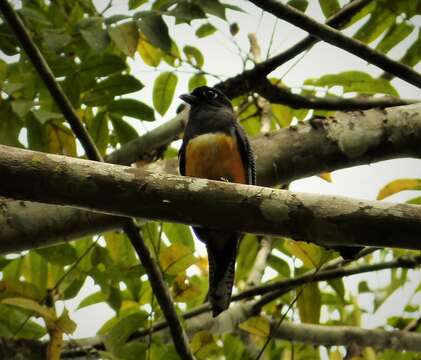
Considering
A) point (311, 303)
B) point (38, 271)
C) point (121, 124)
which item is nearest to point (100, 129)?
point (121, 124)

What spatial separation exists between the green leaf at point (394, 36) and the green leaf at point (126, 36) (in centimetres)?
152

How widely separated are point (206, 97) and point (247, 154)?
3.37 ft

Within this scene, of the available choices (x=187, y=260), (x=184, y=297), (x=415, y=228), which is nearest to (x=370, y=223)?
(x=415, y=228)

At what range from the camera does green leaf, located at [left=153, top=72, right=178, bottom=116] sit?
4219mm

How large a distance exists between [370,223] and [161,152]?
91.0 inches

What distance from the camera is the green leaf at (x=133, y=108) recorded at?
366 centimetres

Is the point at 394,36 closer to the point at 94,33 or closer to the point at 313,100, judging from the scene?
the point at 313,100

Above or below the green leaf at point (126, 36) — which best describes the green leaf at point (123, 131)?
below

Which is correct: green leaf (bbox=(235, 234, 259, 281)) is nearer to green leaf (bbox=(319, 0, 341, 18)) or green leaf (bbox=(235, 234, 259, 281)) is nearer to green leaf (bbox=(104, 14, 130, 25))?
green leaf (bbox=(319, 0, 341, 18))

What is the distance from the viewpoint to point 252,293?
13.2 ft

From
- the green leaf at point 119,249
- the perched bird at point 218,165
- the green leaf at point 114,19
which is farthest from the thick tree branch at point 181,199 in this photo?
the green leaf at point 119,249

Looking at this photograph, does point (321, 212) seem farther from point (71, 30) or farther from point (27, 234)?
point (71, 30)

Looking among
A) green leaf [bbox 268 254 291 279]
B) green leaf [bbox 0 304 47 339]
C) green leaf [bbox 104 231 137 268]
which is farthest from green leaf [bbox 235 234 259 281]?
green leaf [bbox 0 304 47 339]

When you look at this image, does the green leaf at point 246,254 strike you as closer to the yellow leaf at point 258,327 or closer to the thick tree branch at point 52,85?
the yellow leaf at point 258,327
